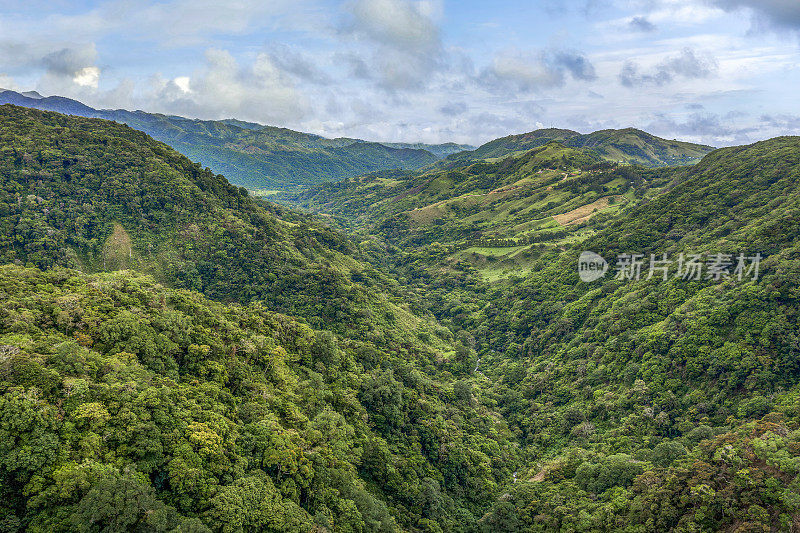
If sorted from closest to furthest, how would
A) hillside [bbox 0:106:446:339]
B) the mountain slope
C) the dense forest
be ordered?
1. the dense forest
2. the mountain slope
3. hillside [bbox 0:106:446:339]

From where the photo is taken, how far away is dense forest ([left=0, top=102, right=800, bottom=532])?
111ft

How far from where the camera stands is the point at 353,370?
242 feet

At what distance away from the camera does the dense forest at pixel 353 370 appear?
33719mm

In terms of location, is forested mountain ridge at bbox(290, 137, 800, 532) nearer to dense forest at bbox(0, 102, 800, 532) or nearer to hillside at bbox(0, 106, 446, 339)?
dense forest at bbox(0, 102, 800, 532)

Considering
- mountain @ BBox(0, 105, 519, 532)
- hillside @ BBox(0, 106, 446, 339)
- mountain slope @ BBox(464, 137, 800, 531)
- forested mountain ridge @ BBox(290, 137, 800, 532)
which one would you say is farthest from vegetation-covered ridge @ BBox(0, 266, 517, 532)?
hillside @ BBox(0, 106, 446, 339)

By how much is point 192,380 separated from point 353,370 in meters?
31.9

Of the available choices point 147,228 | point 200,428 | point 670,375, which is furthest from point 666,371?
point 147,228

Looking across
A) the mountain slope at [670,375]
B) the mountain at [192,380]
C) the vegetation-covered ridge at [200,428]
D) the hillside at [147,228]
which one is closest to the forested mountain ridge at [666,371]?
the mountain slope at [670,375]

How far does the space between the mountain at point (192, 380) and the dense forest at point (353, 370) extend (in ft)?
0.89

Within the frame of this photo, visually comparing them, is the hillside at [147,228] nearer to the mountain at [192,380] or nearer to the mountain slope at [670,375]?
the mountain at [192,380]

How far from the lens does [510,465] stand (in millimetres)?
75438

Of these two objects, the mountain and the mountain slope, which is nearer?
the mountain

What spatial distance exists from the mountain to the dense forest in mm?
272

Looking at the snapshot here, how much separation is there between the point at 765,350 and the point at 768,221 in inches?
1707
